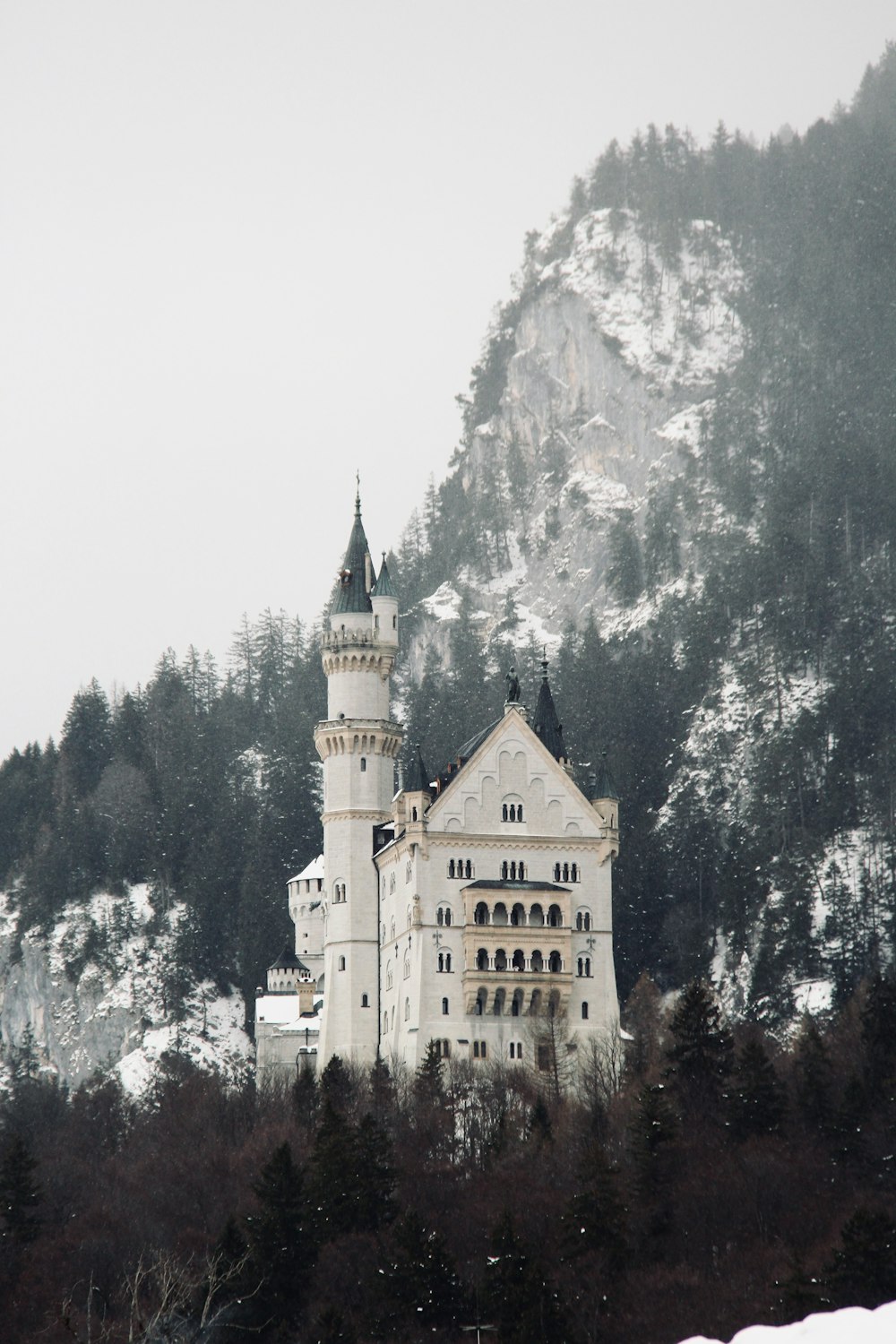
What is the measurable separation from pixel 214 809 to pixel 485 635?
44.6 meters

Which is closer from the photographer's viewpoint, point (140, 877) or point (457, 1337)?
point (457, 1337)

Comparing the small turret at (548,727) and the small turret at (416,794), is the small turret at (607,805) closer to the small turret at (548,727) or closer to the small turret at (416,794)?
the small turret at (548,727)

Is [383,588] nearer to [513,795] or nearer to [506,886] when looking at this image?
[513,795]

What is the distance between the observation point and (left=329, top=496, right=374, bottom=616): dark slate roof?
115 metres

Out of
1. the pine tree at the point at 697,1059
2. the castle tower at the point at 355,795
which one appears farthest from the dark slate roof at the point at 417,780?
the pine tree at the point at 697,1059

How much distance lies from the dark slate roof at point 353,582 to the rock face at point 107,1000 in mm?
32269

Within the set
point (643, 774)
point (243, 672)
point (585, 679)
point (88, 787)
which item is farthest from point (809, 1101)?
point (243, 672)

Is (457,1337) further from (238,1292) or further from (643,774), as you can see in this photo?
(643,774)

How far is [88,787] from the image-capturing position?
165125 mm

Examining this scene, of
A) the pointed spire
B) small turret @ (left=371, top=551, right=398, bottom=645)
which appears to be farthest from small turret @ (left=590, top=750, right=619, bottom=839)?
small turret @ (left=371, top=551, right=398, bottom=645)

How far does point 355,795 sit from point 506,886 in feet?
35.2

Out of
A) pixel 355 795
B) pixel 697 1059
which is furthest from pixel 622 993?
pixel 697 1059

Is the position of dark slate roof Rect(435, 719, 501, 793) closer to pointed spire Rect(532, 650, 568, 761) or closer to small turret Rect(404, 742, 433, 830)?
small turret Rect(404, 742, 433, 830)

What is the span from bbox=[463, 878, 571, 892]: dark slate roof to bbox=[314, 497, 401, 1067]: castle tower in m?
7.60
